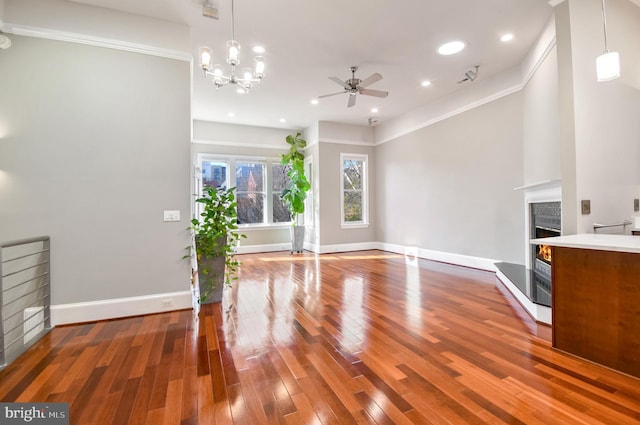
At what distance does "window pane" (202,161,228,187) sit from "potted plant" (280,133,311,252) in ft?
5.10

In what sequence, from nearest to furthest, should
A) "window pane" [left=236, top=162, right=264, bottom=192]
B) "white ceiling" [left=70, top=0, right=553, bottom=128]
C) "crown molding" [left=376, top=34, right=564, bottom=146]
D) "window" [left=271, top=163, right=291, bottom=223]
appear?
1. "white ceiling" [left=70, top=0, right=553, bottom=128]
2. "crown molding" [left=376, top=34, right=564, bottom=146]
3. "window pane" [left=236, top=162, right=264, bottom=192]
4. "window" [left=271, top=163, right=291, bottom=223]

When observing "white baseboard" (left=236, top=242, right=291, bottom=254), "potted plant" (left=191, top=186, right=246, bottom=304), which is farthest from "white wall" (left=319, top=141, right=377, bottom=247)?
"potted plant" (left=191, top=186, right=246, bottom=304)

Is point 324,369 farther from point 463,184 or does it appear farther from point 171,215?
point 463,184

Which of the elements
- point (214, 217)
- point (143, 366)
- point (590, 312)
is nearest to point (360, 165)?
point (214, 217)

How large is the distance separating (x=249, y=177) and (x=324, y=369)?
6360 millimetres

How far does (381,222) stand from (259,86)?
4.55 metres

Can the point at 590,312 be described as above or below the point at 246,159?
below

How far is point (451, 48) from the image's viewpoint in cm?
397

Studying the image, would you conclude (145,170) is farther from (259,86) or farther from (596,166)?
(596,166)

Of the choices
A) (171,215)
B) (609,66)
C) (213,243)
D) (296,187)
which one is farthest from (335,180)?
(609,66)

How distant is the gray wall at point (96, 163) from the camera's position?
9.41 ft

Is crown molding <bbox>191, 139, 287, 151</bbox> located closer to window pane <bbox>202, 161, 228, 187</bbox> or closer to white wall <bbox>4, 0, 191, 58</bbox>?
window pane <bbox>202, 161, 228, 187</bbox>

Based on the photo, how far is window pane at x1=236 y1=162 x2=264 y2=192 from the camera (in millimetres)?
7629

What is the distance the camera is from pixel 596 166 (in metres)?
2.67
